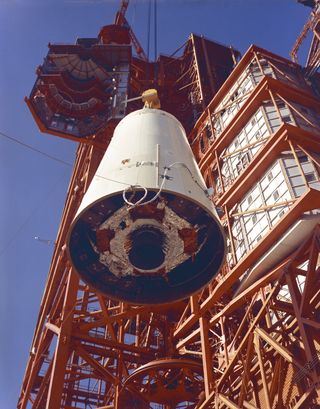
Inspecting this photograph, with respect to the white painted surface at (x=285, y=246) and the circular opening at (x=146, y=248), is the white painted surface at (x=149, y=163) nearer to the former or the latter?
the circular opening at (x=146, y=248)

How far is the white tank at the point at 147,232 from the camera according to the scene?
8.59 m

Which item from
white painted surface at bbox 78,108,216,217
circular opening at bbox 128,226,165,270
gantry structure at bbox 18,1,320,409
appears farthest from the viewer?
gantry structure at bbox 18,1,320,409

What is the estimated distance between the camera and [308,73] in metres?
25.9

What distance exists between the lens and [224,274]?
59.4ft

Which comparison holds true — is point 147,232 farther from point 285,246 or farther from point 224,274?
point 224,274

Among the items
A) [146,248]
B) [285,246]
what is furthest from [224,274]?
[146,248]

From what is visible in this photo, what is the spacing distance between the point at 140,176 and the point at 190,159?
73.1 inches

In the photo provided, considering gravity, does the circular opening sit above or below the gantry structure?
below

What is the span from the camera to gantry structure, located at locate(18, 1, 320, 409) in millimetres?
14141

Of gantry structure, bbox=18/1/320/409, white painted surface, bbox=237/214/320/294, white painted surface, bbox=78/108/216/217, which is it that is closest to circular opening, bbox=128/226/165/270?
white painted surface, bbox=78/108/216/217

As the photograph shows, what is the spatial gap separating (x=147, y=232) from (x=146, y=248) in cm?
27

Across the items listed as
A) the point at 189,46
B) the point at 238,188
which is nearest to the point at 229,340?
the point at 238,188

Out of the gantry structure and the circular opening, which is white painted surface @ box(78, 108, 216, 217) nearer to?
the circular opening

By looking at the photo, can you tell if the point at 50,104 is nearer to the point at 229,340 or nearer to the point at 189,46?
the point at 229,340
